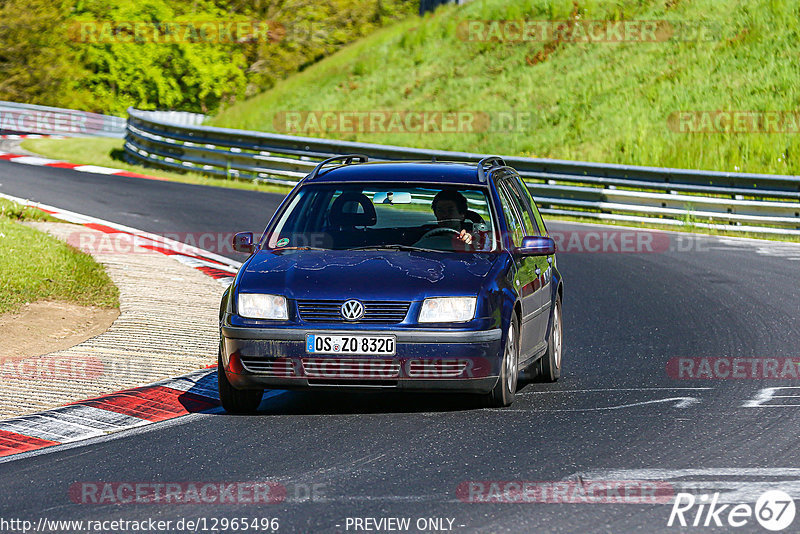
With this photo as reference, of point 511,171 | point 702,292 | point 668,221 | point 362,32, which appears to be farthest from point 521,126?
point 362,32

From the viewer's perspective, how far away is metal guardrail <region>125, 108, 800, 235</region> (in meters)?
20.9

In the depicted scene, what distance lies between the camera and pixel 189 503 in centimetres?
591

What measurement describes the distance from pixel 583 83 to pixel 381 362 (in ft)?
88.8

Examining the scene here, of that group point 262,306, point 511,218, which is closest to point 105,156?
point 511,218

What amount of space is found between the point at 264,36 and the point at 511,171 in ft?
185

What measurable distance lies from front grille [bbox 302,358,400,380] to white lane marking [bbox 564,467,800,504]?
1686 mm

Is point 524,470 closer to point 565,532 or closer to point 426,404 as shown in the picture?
point 565,532

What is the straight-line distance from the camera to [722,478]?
20.6 feet

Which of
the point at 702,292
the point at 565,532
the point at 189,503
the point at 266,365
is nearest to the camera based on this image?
the point at 565,532

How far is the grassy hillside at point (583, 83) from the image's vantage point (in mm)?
29344

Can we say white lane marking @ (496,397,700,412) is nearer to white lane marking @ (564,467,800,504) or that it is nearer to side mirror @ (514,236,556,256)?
side mirror @ (514,236,556,256)

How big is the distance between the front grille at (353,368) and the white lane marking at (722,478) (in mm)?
1686

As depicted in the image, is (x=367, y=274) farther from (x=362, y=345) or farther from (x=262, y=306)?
(x=262, y=306)

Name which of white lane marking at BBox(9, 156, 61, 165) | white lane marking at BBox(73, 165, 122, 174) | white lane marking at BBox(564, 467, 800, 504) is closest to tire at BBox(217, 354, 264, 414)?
white lane marking at BBox(564, 467, 800, 504)
